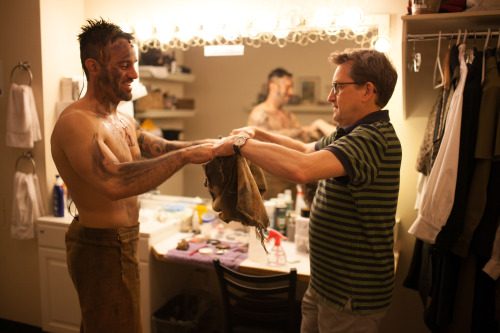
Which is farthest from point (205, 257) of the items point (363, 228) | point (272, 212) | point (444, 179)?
point (444, 179)

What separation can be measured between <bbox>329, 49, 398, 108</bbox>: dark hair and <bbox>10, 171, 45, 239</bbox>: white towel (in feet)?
7.57

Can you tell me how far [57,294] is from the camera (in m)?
2.86

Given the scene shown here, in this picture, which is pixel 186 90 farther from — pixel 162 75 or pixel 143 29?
pixel 143 29

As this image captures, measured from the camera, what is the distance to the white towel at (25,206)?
287 centimetres

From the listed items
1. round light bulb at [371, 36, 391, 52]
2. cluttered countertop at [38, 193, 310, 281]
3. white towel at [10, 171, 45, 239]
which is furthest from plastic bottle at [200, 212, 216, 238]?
round light bulb at [371, 36, 391, 52]

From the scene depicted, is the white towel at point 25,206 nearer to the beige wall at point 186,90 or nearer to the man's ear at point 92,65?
the beige wall at point 186,90

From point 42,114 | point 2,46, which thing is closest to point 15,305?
point 42,114

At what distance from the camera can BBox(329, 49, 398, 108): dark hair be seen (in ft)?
5.29

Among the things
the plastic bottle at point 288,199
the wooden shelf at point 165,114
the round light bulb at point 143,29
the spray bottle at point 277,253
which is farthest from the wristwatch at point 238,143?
the round light bulb at point 143,29

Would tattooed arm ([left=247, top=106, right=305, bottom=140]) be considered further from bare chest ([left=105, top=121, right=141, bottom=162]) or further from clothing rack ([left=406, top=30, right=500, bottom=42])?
bare chest ([left=105, top=121, right=141, bottom=162])

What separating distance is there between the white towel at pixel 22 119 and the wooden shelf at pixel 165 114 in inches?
27.5

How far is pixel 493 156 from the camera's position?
1793 millimetres

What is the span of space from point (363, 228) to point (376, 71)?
0.60 m

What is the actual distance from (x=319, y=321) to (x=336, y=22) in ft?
5.69
